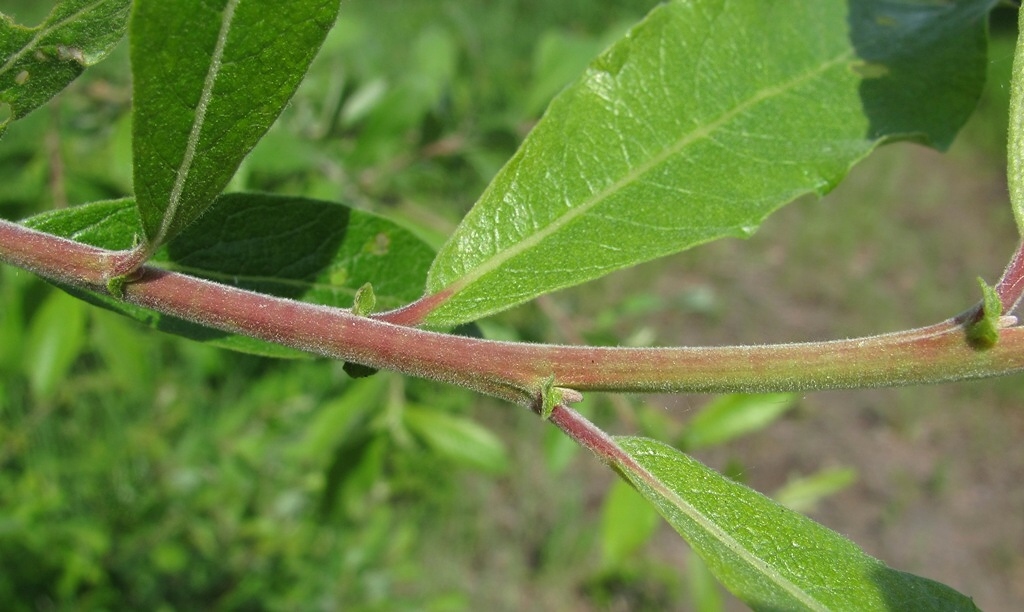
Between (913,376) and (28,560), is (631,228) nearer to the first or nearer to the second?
(913,376)

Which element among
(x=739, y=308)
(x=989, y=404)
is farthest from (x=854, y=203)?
(x=989, y=404)

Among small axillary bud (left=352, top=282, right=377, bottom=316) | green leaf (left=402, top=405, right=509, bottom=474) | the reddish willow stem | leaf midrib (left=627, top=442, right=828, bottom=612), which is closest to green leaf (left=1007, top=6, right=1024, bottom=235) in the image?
the reddish willow stem

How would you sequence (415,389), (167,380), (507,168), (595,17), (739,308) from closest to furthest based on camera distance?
(507,168)
(415,389)
(167,380)
(739,308)
(595,17)

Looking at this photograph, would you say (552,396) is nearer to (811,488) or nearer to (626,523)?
(626,523)

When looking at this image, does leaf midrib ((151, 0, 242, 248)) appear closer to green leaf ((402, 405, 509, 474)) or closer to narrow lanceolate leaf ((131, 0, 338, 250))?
narrow lanceolate leaf ((131, 0, 338, 250))

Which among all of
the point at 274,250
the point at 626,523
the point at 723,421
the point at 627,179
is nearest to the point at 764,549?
the point at 627,179

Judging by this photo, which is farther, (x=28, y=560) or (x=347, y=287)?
(x=28, y=560)

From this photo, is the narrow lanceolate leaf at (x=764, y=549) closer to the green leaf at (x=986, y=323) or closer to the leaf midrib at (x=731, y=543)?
the leaf midrib at (x=731, y=543)

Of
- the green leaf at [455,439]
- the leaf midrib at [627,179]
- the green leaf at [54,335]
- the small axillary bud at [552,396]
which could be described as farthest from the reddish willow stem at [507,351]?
the green leaf at [455,439]
